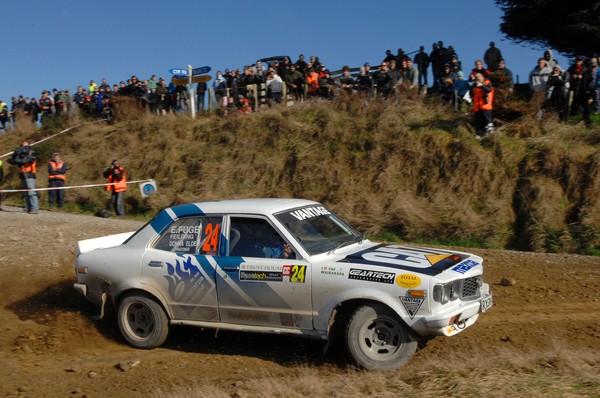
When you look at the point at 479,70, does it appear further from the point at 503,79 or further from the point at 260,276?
Answer: the point at 260,276

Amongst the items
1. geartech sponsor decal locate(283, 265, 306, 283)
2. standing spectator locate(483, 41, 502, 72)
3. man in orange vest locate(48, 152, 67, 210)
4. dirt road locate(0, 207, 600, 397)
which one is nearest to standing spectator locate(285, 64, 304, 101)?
standing spectator locate(483, 41, 502, 72)

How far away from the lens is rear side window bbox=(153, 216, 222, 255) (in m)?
7.13

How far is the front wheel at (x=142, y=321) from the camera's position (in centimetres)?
725

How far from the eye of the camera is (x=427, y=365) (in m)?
5.86

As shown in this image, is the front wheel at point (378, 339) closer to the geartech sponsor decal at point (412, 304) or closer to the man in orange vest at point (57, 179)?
the geartech sponsor decal at point (412, 304)

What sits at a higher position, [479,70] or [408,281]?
[479,70]

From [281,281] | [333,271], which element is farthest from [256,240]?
[333,271]

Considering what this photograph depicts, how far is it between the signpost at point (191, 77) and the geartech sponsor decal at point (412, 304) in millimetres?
15722

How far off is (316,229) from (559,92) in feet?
35.3

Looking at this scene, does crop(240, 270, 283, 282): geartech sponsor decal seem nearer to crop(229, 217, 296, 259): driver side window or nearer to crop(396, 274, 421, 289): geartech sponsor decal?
crop(229, 217, 296, 259): driver side window

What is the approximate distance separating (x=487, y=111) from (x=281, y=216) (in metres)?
9.55

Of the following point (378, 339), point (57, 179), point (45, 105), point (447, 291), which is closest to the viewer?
point (447, 291)

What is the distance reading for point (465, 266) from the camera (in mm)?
6559

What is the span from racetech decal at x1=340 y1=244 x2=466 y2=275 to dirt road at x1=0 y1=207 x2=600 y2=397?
0.94 m
